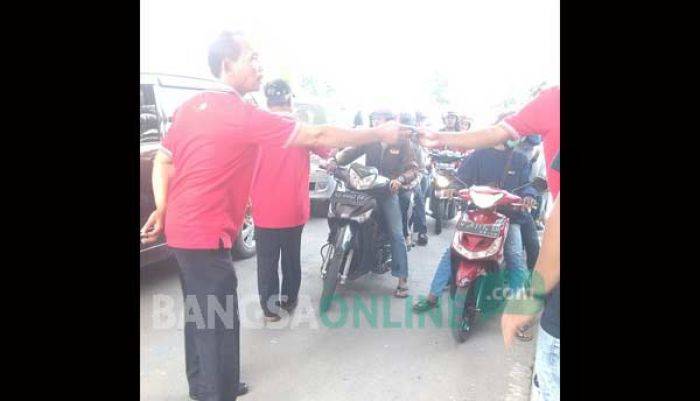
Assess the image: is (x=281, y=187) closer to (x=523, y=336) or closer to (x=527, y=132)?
(x=527, y=132)

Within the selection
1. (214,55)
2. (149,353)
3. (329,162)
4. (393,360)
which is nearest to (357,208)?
(329,162)

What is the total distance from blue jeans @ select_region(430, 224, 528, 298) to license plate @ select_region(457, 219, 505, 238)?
0.06 metres

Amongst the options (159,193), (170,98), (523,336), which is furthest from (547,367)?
(170,98)

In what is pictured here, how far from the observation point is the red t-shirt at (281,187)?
1991 mm

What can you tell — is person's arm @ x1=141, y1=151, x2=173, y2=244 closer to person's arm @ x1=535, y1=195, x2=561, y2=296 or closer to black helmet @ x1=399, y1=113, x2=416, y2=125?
black helmet @ x1=399, y1=113, x2=416, y2=125

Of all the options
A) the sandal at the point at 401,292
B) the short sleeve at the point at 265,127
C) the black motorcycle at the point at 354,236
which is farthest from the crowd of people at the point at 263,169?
the sandal at the point at 401,292

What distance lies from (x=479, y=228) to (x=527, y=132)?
514 mm

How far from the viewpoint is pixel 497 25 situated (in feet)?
6.79

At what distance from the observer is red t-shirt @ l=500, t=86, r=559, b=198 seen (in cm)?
181

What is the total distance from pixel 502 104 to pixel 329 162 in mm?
683

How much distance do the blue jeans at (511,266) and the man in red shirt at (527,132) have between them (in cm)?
34

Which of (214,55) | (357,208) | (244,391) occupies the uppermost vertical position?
(214,55)

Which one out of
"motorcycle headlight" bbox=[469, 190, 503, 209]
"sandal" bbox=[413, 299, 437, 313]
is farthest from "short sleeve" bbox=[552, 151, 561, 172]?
"sandal" bbox=[413, 299, 437, 313]
